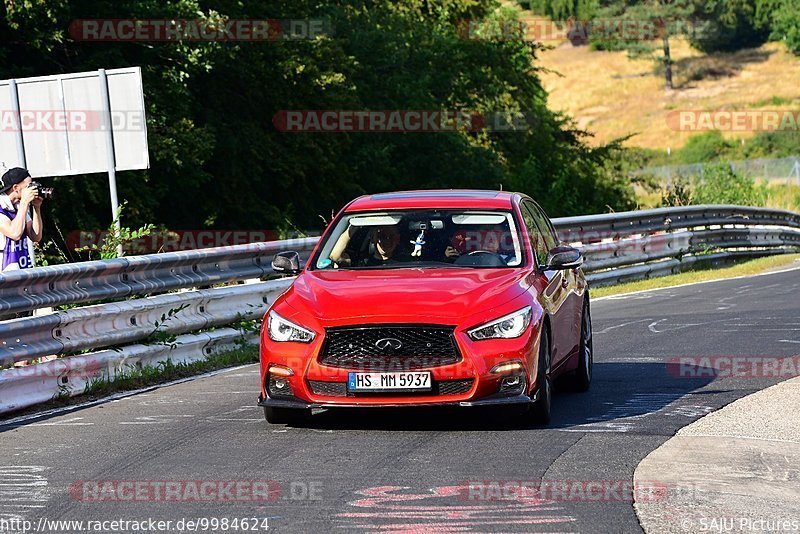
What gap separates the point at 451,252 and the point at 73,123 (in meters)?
8.40

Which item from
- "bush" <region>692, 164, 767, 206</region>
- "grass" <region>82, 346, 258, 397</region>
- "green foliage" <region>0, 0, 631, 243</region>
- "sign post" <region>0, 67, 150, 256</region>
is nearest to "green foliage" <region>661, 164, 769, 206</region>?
"bush" <region>692, 164, 767, 206</region>


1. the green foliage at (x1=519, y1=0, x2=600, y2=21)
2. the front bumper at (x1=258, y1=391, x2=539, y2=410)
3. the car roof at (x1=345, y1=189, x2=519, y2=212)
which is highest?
the green foliage at (x1=519, y1=0, x2=600, y2=21)

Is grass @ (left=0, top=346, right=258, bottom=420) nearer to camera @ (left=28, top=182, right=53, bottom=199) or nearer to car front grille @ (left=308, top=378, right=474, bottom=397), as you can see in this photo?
camera @ (left=28, top=182, right=53, bottom=199)

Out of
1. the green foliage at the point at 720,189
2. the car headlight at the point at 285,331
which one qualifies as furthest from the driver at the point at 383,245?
the green foliage at the point at 720,189

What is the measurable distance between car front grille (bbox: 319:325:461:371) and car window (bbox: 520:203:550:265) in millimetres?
1633

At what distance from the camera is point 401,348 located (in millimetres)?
8695

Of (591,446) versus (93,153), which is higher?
(93,153)

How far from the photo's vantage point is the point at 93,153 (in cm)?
1703

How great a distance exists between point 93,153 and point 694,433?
33.7 feet

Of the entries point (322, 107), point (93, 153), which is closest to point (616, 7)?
point (322, 107)

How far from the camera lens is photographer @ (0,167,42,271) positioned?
1164 cm

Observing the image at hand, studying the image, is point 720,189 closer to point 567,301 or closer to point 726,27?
point 567,301

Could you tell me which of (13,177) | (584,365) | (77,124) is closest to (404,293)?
(584,365)

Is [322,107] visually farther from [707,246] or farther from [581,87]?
[581,87]
